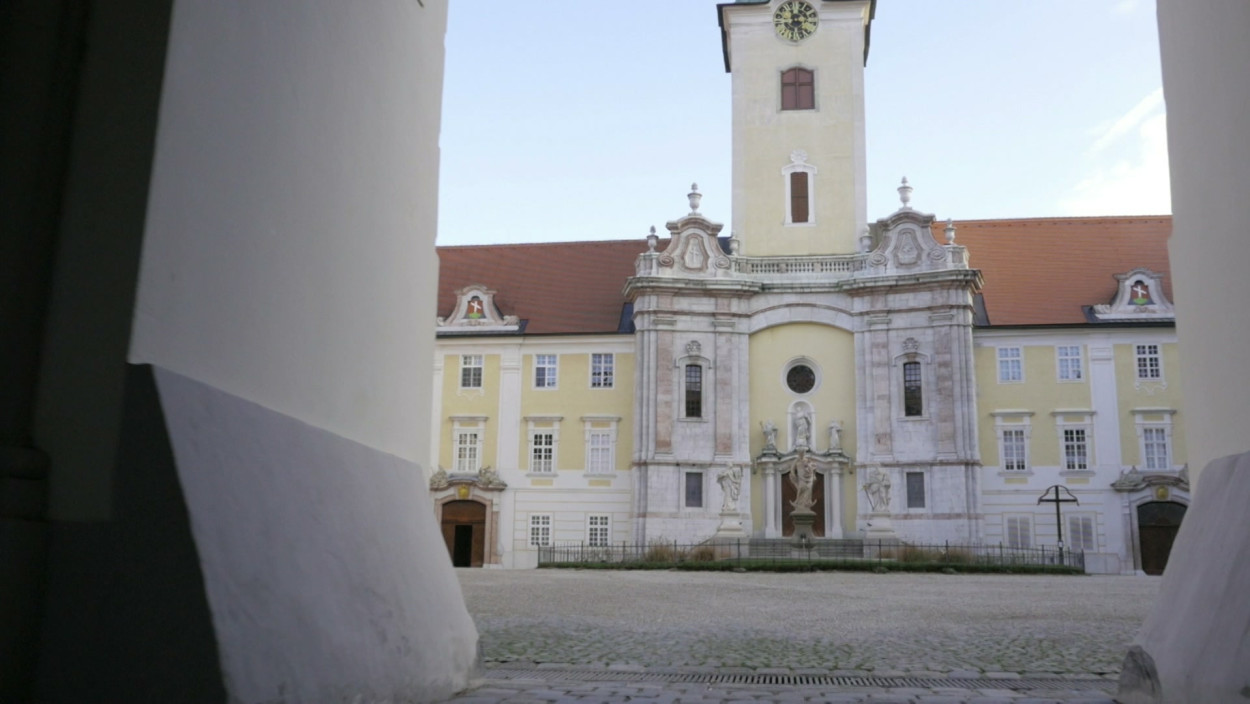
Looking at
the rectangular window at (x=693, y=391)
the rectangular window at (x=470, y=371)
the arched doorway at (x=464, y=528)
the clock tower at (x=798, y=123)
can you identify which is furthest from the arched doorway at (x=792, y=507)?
the rectangular window at (x=470, y=371)

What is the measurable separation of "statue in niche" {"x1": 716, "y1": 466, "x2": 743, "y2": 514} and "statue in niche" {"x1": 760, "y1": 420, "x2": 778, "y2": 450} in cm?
176

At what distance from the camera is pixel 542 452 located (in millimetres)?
44656

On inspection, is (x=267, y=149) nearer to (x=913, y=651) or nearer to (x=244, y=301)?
(x=244, y=301)

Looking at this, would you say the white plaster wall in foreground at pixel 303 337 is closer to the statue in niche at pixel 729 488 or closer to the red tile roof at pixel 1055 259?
the statue in niche at pixel 729 488

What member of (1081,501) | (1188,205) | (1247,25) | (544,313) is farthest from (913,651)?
(544,313)

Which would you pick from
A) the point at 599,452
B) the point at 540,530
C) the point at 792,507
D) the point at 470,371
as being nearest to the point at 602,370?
the point at 599,452

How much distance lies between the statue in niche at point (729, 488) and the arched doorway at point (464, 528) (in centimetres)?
936

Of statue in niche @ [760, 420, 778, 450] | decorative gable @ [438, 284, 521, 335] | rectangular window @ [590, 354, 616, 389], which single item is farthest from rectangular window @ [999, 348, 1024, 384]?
decorative gable @ [438, 284, 521, 335]

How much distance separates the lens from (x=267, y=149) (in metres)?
5.22

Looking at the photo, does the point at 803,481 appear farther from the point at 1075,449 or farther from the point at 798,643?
the point at 798,643

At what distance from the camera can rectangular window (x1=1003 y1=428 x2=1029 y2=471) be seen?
138ft

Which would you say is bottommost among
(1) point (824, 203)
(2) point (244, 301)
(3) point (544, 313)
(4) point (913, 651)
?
(4) point (913, 651)

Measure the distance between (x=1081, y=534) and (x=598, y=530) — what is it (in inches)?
690

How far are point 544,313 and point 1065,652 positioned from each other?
37795 mm
